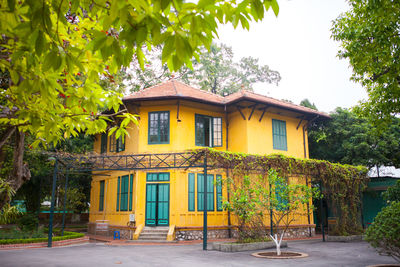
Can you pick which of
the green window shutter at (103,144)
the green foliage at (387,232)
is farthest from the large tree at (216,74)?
the green foliage at (387,232)

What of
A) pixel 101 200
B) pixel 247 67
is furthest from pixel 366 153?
pixel 101 200

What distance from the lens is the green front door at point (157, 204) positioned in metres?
15.5

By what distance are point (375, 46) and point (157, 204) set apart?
11.0 meters

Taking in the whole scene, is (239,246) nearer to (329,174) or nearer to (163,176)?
(163,176)

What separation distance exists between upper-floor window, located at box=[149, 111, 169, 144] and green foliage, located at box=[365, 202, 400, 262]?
A: 10.5 m

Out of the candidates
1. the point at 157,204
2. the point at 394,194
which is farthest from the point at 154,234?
the point at 394,194

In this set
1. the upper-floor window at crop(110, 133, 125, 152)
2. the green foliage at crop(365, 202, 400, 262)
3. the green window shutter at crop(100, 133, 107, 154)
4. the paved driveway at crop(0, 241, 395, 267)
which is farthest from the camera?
the green window shutter at crop(100, 133, 107, 154)

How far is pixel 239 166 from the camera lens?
44.5ft

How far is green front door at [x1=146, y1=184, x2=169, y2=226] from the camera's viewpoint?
15.5m

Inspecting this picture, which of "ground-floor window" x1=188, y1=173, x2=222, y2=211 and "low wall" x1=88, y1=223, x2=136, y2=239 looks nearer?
"low wall" x1=88, y1=223, x2=136, y2=239

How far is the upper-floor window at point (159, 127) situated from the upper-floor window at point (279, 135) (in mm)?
5625

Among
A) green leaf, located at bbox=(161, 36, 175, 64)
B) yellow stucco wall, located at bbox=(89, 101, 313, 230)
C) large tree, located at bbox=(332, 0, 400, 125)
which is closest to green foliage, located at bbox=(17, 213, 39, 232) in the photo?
yellow stucco wall, located at bbox=(89, 101, 313, 230)

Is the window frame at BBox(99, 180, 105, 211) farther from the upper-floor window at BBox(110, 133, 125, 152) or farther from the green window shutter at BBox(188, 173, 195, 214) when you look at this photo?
the green window shutter at BBox(188, 173, 195, 214)

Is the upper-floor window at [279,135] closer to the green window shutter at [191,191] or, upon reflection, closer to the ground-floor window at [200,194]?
the ground-floor window at [200,194]
